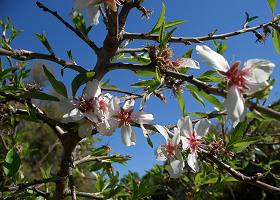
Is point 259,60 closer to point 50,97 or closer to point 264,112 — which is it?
point 264,112

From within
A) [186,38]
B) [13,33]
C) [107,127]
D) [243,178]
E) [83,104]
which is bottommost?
[243,178]

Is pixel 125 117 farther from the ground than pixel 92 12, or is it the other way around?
pixel 92 12

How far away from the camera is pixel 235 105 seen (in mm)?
1121

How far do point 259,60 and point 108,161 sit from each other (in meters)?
1.20

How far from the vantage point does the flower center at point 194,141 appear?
1.67 meters

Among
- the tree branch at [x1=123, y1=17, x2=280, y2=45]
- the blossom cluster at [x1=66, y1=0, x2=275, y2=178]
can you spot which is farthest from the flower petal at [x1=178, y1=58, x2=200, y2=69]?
the tree branch at [x1=123, y1=17, x2=280, y2=45]

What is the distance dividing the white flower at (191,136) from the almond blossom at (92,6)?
1.89ft

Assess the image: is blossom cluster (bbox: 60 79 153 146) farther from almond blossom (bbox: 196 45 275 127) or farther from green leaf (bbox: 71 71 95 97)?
almond blossom (bbox: 196 45 275 127)

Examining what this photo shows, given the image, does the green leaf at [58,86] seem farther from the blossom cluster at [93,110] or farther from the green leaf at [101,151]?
the green leaf at [101,151]

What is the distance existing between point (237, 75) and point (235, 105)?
0.48 ft

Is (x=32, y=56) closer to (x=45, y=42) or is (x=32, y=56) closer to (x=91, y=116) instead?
(x=45, y=42)

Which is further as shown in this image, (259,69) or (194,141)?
(194,141)

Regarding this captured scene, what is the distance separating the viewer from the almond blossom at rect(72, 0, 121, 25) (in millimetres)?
1440

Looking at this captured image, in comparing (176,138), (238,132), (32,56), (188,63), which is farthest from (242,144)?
(32,56)
